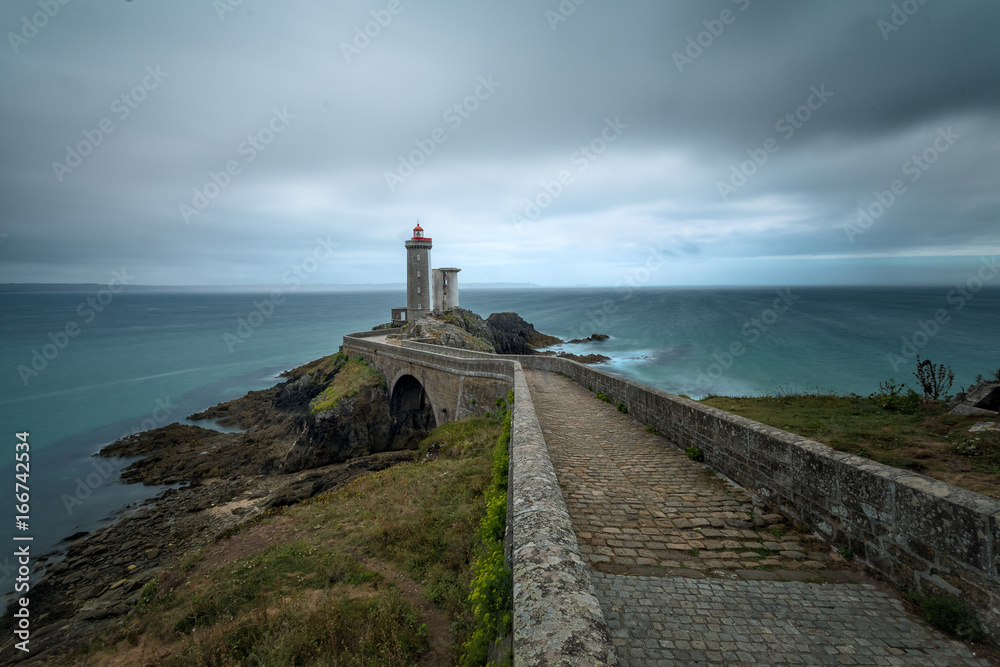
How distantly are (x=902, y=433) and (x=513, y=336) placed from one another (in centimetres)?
4203

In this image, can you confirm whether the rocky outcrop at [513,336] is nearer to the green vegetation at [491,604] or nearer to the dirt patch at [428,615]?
the dirt patch at [428,615]

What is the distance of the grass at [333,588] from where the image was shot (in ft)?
17.6

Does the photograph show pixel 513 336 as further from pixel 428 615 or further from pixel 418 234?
pixel 428 615

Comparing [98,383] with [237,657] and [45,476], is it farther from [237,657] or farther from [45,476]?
[237,657]

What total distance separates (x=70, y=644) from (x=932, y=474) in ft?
53.4

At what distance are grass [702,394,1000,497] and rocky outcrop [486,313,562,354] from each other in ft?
108

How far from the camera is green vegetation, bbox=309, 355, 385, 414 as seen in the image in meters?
24.3

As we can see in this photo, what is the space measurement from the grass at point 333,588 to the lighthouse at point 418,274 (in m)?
29.2

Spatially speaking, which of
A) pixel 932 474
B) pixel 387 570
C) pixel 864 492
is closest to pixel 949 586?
pixel 864 492

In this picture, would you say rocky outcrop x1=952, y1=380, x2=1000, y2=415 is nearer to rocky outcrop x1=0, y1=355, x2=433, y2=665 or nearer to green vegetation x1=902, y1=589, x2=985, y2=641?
green vegetation x1=902, y1=589, x2=985, y2=641

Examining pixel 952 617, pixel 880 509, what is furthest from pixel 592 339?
pixel 952 617

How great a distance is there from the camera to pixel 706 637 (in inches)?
119

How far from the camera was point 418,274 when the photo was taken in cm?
3766

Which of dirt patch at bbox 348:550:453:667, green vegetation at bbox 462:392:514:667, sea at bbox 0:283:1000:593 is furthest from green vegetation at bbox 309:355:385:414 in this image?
green vegetation at bbox 462:392:514:667
